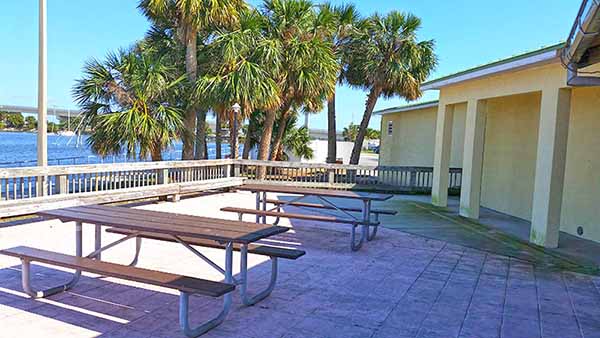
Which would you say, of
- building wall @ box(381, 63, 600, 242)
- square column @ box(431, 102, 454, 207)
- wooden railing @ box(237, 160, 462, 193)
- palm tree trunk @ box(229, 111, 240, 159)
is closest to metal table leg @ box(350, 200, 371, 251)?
building wall @ box(381, 63, 600, 242)

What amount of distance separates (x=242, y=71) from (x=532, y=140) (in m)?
7.10

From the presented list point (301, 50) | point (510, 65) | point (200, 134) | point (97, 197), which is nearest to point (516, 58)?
point (510, 65)

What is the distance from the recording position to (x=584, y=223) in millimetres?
7582

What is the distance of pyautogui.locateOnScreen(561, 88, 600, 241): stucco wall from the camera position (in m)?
7.34

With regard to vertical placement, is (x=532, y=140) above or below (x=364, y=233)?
above

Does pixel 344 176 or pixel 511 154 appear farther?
pixel 344 176

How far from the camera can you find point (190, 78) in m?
13.0

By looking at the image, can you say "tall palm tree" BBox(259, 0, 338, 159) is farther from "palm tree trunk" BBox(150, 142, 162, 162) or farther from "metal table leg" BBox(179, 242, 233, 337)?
"metal table leg" BBox(179, 242, 233, 337)

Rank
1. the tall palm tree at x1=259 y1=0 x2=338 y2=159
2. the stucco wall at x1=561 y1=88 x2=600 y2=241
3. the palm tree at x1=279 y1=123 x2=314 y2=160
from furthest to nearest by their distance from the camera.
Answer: the palm tree at x1=279 y1=123 x2=314 y2=160 < the tall palm tree at x1=259 y1=0 x2=338 y2=159 < the stucco wall at x1=561 y1=88 x2=600 y2=241

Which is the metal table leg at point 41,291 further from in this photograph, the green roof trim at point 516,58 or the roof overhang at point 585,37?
the green roof trim at point 516,58

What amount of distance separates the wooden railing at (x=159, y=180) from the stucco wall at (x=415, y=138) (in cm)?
93

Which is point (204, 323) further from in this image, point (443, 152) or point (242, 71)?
point (242, 71)

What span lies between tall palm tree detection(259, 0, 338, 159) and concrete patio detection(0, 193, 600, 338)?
26.6 feet

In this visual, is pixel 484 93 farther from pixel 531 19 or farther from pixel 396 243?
pixel 531 19
